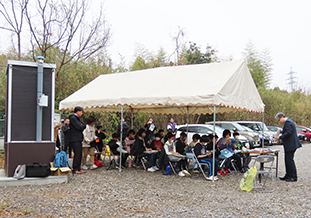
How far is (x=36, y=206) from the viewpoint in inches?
190

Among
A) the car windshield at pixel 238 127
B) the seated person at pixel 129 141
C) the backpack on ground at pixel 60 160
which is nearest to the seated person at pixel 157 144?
the seated person at pixel 129 141

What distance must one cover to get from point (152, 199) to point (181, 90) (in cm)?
284

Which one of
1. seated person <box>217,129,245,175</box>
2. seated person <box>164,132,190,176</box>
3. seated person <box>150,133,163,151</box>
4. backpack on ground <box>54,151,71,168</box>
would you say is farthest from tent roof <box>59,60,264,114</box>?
backpack on ground <box>54,151,71,168</box>

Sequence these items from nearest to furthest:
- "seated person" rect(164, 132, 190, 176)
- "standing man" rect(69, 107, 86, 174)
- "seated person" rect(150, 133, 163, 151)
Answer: "standing man" rect(69, 107, 86, 174) < "seated person" rect(164, 132, 190, 176) < "seated person" rect(150, 133, 163, 151)

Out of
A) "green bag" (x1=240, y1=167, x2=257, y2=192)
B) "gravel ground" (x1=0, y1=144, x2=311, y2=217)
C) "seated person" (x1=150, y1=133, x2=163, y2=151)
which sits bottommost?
"gravel ground" (x1=0, y1=144, x2=311, y2=217)

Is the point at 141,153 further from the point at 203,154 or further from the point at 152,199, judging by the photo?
the point at 152,199

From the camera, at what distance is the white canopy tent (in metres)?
6.75

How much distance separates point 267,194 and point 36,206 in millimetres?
4196

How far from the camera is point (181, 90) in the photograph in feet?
23.7

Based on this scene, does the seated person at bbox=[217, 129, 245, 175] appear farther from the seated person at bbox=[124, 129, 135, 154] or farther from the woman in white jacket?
the woman in white jacket

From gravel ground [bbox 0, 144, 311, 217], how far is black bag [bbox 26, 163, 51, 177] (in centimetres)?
31

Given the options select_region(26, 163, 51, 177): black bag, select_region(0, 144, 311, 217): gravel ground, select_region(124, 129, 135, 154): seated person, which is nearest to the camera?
select_region(0, 144, 311, 217): gravel ground

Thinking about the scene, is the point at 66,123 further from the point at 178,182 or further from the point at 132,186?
the point at 178,182

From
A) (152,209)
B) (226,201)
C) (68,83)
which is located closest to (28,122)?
(152,209)
